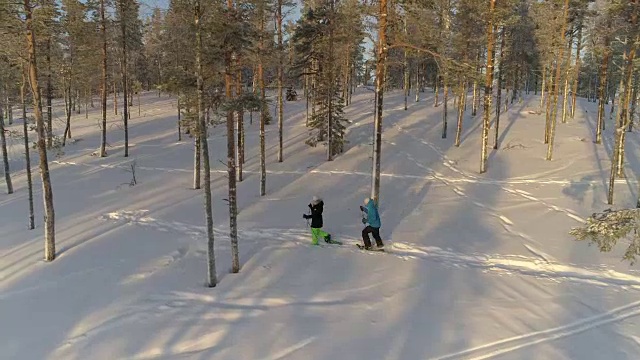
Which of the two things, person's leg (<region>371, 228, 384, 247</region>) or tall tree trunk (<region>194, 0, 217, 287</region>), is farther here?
person's leg (<region>371, 228, 384, 247</region>)

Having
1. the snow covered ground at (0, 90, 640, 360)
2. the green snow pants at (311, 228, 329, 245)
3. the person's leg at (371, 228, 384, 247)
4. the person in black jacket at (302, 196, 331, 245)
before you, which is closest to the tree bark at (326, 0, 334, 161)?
the snow covered ground at (0, 90, 640, 360)

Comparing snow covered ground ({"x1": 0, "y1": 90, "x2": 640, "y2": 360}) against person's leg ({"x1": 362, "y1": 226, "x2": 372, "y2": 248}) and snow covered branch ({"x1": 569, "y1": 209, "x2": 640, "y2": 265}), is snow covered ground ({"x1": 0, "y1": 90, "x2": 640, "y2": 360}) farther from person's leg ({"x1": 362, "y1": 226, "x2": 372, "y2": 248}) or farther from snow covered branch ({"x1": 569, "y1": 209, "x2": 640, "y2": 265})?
snow covered branch ({"x1": 569, "y1": 209, "x2": 640, "y2": 265})

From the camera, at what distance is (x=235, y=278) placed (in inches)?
445

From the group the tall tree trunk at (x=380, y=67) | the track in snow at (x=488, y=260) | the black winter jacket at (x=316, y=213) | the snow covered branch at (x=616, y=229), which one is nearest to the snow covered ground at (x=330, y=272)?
the track in snow at (x=488, y=260)

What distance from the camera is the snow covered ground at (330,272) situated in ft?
26.7

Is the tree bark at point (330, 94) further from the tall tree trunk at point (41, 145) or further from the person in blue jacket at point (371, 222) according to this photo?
the tall tree trunk at point (41, 145)

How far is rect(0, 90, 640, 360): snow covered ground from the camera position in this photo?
26.7 feet

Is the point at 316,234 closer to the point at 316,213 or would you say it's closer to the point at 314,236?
the point at 314,236

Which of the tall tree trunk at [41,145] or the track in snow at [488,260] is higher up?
the tall tree trunk at [41,145]

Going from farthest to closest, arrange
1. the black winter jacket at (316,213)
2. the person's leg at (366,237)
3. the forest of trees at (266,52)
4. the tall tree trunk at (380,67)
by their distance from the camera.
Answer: the tall tree trunk at (380,67), the black winter jacket at (316,213), the person's leg at (366,237), the forest of trees at (266,52)

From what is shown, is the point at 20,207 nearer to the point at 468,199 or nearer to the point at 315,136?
the point at 315,136

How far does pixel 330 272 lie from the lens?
11469 mm

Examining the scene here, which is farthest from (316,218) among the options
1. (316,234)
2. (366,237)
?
(366,237)

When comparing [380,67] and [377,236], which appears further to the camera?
[380,67]
